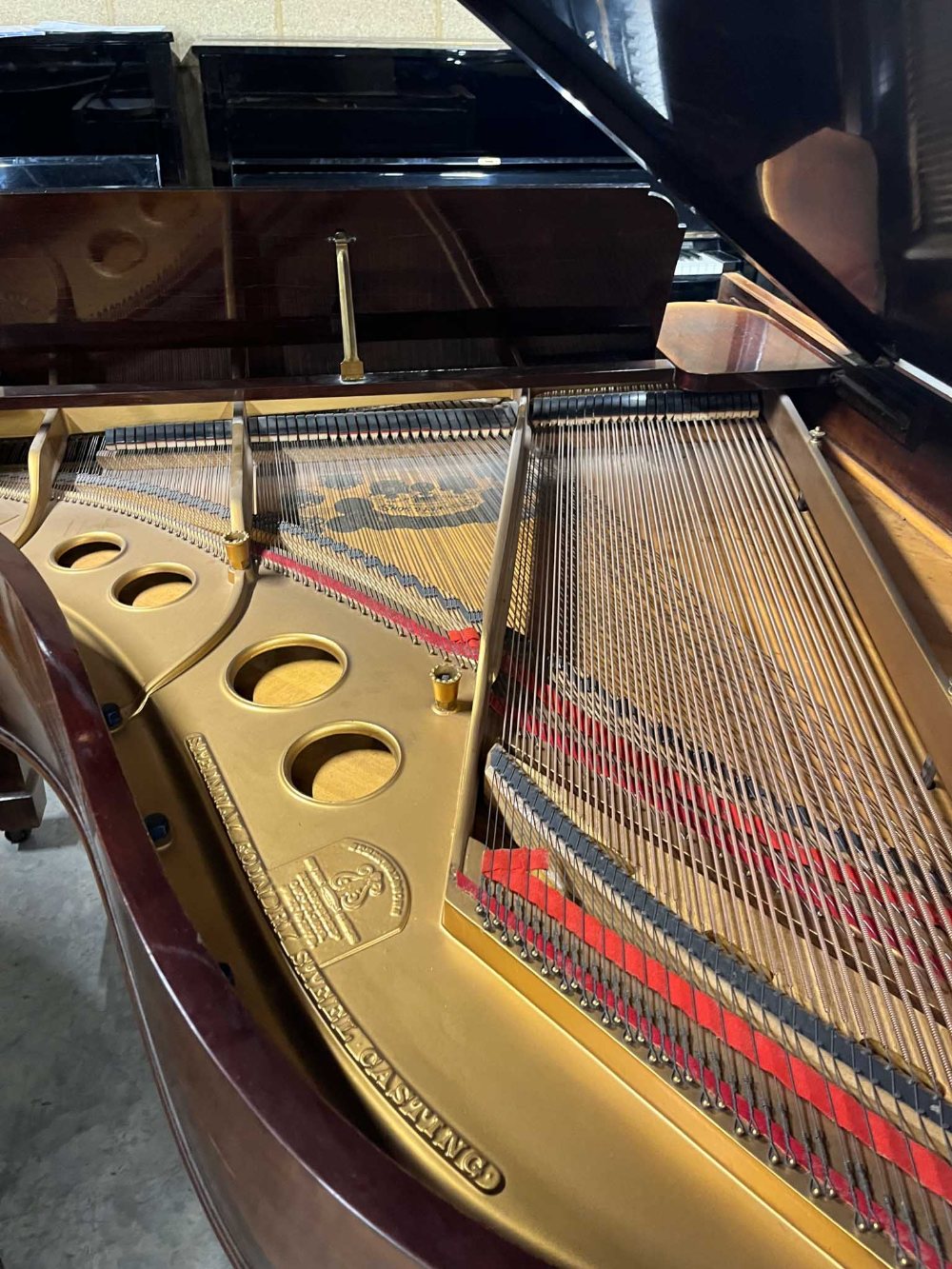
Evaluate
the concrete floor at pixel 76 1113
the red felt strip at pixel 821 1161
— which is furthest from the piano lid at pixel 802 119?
the concrete floor at pixel 76 1113

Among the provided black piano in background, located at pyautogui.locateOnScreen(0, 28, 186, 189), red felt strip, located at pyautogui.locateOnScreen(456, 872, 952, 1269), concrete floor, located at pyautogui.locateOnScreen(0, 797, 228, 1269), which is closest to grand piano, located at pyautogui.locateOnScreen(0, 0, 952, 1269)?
red felt strip, located at pyautogui.locateOnScreen(456, 872, 952, 1269)

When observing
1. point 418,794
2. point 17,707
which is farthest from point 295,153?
point 418,794

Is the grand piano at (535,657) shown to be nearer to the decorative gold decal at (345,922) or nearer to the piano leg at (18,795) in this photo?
the decorative gold decal at (345,922)

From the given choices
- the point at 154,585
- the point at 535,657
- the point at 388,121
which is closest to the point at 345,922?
the point at 535,657

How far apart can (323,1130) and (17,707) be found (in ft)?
4.92

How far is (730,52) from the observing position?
5.97 feet

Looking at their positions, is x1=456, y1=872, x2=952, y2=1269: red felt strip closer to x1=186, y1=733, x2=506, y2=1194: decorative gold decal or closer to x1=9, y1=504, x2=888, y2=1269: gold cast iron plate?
x1=9, y1=504, x2=888, y2=1269: gold cast iron plate

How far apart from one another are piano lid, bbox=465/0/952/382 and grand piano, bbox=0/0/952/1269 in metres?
0.01

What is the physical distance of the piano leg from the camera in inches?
131

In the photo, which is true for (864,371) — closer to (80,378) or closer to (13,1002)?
(80,378)

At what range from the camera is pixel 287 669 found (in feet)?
6.79

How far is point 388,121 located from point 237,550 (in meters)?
3.18

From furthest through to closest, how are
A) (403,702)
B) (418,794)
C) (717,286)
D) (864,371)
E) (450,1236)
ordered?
(717,286), (864,371), (403,702), (418,794), (450,1236)

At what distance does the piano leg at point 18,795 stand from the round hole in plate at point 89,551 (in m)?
1.18
